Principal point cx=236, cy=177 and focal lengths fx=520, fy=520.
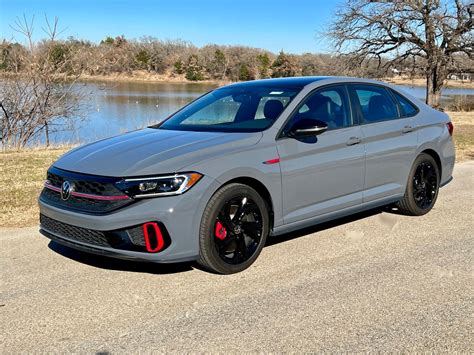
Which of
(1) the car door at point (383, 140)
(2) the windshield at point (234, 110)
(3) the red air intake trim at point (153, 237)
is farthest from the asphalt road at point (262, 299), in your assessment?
(2) the windshield at point (234, 110)

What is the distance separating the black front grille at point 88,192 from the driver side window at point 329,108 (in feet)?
6.30

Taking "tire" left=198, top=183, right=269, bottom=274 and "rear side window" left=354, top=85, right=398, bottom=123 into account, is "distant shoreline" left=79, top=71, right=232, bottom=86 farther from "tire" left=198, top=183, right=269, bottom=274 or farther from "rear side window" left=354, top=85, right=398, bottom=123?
"tire" left=198, top=183, right=269, bottom=274

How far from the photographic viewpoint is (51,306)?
386 centimetres

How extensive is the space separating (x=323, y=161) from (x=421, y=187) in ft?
6.44

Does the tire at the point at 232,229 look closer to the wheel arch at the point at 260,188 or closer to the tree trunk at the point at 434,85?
the wheel arch at the point at 260,188

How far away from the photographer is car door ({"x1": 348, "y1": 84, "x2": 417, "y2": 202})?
18.4ft

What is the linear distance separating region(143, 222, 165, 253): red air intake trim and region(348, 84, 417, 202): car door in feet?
8.31

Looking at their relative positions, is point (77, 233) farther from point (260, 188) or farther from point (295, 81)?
point (295, 81)

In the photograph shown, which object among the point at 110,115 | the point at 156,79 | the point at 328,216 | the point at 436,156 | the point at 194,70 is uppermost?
the point at 194,70

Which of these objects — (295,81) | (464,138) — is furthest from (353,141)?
(464,138)

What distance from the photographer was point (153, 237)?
3986 millimetres

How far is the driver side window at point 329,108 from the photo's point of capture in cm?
514

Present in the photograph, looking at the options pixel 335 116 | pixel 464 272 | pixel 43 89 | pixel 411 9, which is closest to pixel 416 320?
pixel 464 272

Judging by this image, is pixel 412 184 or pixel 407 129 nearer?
pixel 407 129
